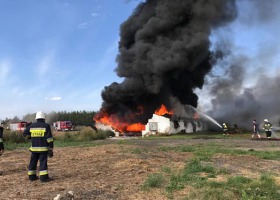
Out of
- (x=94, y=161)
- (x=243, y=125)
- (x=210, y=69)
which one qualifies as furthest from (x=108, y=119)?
(x=94, y=161)

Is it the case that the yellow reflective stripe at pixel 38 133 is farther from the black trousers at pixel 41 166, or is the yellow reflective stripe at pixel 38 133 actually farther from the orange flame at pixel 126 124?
the orange flame at pixel 126 124

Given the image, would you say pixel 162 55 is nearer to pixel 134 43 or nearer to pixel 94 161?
pixel 134 43

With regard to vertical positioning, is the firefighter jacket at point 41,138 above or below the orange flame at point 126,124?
below

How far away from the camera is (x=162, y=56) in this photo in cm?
4481

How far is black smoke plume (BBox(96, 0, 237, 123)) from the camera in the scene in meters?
44.5

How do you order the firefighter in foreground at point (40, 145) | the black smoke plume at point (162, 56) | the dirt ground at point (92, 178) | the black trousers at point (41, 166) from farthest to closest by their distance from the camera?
the black smoke plume at point (162, 56), the firefighter in foreground at point (40, 145), the black trousers at point (41, 166), the dirt ground at point (92, 178)

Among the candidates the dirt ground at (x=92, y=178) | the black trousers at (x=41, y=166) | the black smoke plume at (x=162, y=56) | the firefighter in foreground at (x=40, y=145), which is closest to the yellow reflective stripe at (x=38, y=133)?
the firefighter in foreground at (x=40, y=145)

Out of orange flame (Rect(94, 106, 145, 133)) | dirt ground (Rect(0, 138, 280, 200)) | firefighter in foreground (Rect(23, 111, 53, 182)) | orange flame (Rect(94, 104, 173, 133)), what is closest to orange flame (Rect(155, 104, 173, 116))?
orange flame (Rect(94, 104, 173, 133))

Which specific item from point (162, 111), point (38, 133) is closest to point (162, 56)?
point (162, 111)

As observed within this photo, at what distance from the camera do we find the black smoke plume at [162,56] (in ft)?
146

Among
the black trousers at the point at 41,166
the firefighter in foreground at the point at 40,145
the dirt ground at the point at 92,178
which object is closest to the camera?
the dirt ground at the point at 92,178

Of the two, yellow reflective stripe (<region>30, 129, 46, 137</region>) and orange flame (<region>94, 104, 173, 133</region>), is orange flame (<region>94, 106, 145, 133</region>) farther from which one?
yellow reflective stripe (<region>30, 129, 46, 137</region>)

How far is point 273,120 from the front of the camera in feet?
182

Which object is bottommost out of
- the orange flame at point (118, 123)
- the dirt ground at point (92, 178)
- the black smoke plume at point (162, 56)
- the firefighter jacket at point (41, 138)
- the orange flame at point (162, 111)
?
the dirt ground at point (92, 178)
